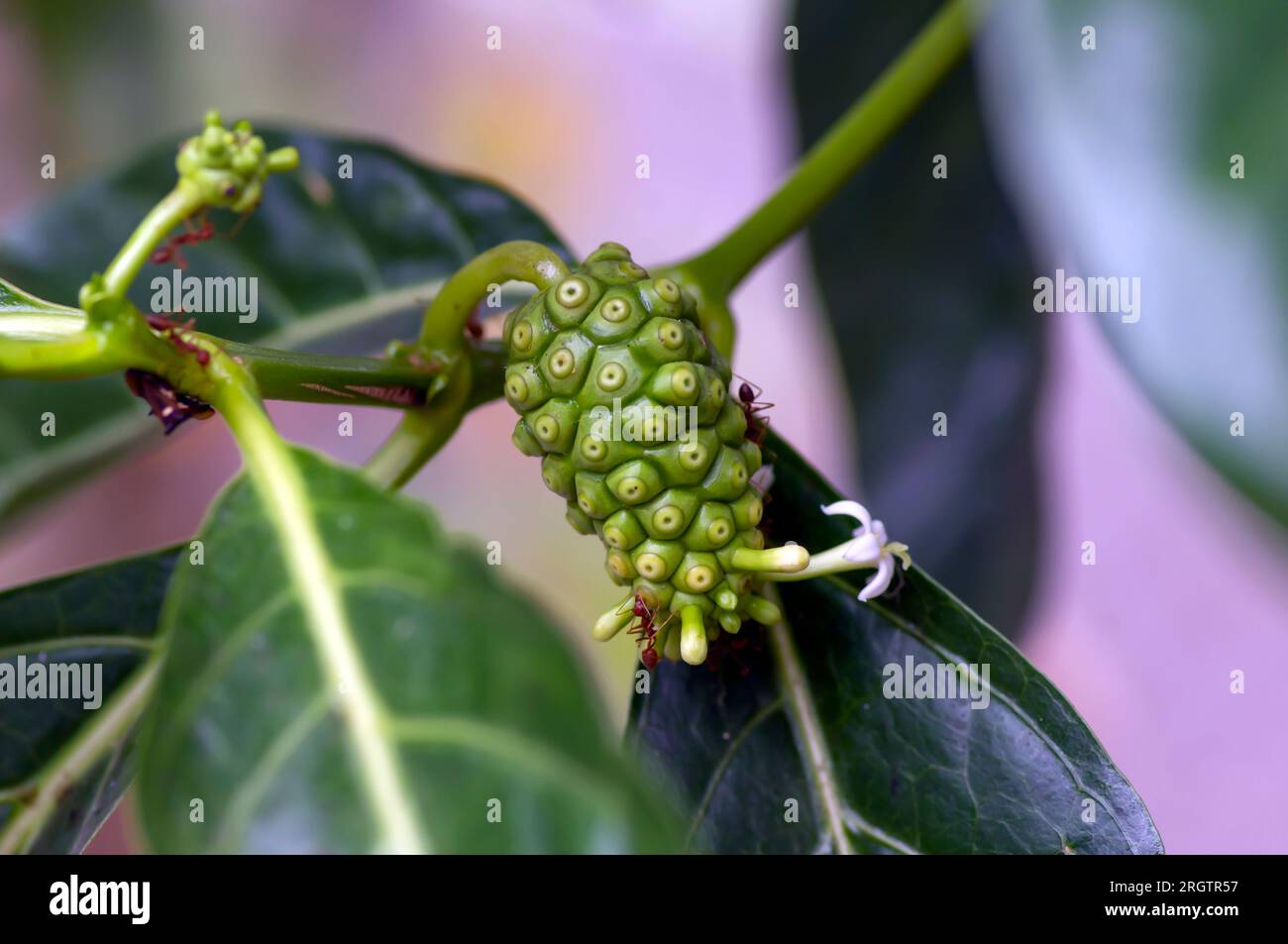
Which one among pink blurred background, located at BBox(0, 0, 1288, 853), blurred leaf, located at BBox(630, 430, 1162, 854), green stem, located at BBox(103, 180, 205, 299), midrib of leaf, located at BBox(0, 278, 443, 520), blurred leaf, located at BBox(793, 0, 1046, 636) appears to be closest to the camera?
green stem, located at BBox(103, 180, 205, 299)

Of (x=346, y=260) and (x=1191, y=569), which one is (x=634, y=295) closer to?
(x=346, y=260)

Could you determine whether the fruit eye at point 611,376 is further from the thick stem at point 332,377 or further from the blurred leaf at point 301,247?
the blurred leaf at point 301,247

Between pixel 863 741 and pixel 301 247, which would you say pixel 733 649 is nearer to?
pixel 863 741

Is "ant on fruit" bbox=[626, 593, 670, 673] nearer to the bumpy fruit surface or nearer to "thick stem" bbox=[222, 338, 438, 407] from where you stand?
the bumpy fruit surface

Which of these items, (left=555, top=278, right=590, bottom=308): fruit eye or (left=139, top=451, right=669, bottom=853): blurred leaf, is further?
(left=555, top=278, right=590, bottom=308): fruit eye

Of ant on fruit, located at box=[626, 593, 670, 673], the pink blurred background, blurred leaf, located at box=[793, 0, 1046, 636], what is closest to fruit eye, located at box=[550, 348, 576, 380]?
ant on fruit, located at box=[626, 593, 670, 673]
